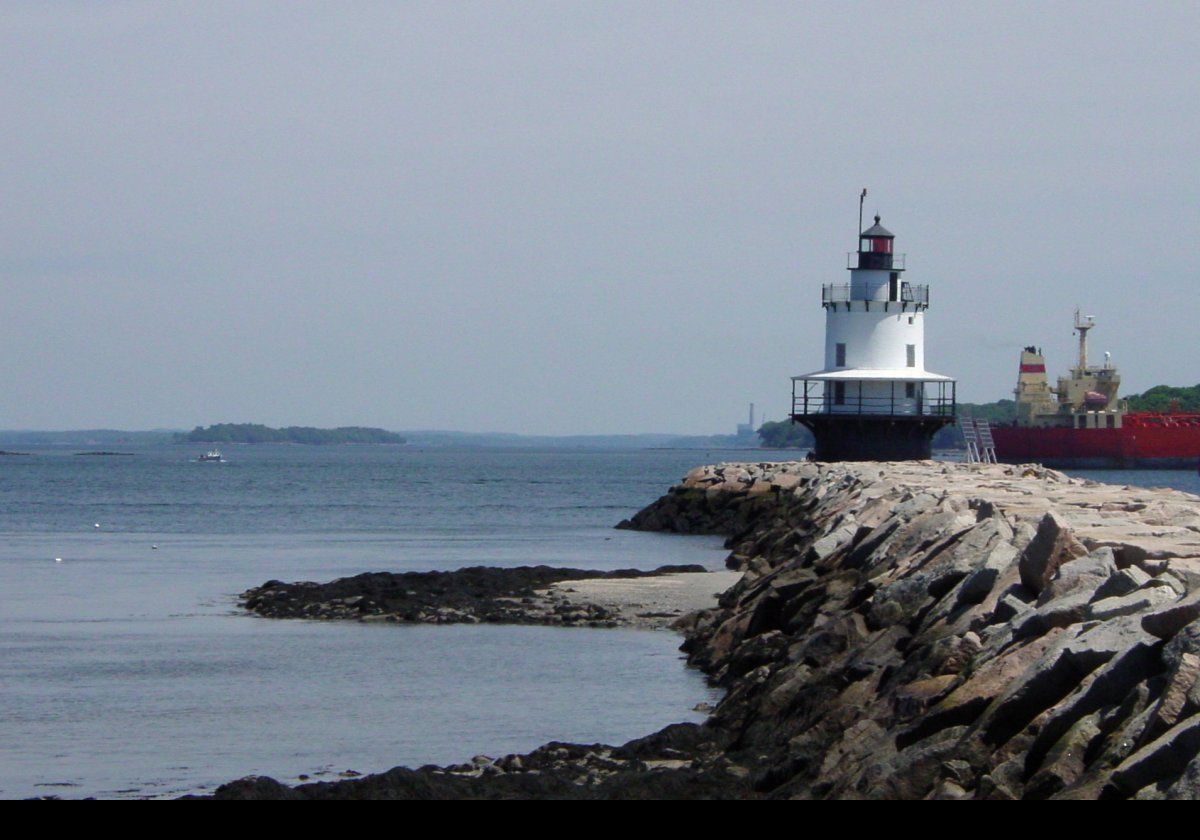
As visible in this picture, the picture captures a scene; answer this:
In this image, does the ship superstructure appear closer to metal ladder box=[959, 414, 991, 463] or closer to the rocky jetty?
metal ladder box=[959, 414, 991, 463]

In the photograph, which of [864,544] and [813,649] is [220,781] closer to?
[813,649]

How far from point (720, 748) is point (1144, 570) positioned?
2758mm

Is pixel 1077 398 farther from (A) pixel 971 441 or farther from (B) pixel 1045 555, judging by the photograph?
(B) pixel 1045 555

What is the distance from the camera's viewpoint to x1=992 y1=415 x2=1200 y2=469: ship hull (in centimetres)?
7444

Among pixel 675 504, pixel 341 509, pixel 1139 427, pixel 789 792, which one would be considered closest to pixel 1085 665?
pixel 789 792

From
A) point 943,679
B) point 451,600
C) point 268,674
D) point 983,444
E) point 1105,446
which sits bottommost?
point 268,674

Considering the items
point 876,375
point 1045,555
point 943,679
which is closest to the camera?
point 943,679

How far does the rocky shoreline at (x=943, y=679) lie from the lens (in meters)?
6.64

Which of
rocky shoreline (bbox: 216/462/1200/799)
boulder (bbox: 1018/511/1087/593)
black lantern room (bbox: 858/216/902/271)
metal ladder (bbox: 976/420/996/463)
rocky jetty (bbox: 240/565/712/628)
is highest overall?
black lantern room (bbox: 858/216/902/271)

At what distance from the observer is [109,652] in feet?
54.4

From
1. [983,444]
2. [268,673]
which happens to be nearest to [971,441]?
[983,444]

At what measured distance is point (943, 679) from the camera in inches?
335

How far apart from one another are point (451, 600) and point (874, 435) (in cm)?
2086

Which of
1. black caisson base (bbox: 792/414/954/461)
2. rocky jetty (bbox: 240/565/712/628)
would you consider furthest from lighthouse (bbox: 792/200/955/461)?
rocky jetty (bbox: 240/565/712/628)
